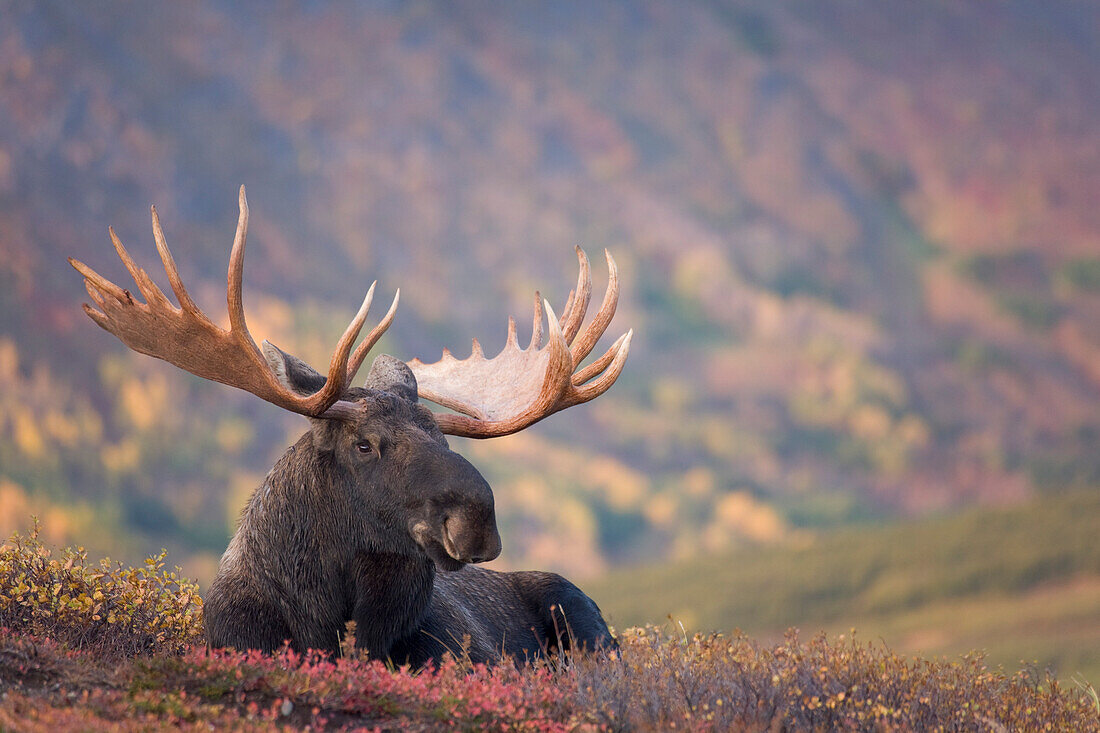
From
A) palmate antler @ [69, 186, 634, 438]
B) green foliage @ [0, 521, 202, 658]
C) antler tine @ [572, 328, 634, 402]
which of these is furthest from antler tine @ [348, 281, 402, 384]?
green foliage @ [0, 521, 202, 658]

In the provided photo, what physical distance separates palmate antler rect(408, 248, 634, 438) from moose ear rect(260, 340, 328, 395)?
0.84 meters

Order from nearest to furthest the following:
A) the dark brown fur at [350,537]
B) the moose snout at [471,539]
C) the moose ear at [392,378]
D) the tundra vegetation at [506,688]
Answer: the tundra vegetation at [506,688], the moose snout at [471,539], the dark brown fur at [350,537], the moose ear at [392,378]

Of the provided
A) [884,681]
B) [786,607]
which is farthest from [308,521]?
[786,607]

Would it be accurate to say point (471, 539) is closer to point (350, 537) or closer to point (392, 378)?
point (350, 537)

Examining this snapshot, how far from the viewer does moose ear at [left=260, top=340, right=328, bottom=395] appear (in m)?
7.15

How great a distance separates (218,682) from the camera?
593 cm

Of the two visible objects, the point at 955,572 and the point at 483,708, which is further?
the point at 955,572

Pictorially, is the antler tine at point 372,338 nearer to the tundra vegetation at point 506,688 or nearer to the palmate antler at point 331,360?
the palmate antler at point 331,360

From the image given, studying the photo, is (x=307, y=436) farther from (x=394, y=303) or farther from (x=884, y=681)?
(x=884, y=681)

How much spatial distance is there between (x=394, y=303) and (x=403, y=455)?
43.1 inches

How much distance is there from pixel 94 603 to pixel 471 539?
3.55 metres

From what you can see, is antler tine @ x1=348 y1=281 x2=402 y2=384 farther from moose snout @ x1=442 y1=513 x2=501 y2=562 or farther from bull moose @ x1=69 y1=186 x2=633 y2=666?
moose snout @ x1=442 y1=513 x2=501 y2=562

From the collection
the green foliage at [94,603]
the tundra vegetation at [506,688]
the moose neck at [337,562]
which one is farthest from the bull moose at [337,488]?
the green foliage at [94,603]

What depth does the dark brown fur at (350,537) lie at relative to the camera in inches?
265
